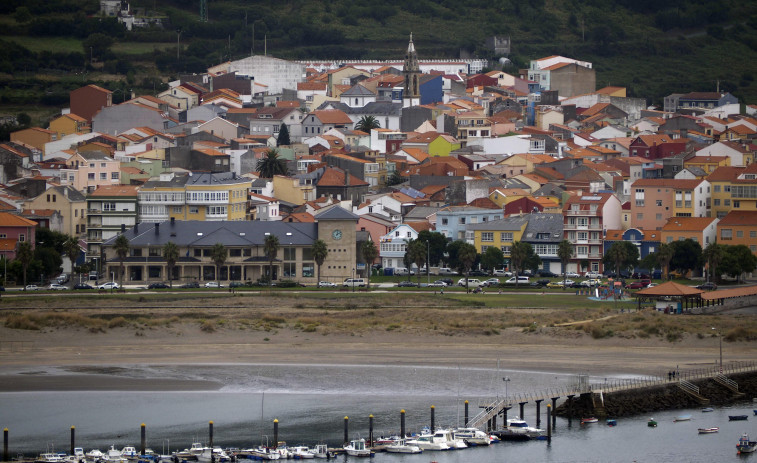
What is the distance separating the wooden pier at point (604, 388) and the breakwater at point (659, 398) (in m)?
0.07

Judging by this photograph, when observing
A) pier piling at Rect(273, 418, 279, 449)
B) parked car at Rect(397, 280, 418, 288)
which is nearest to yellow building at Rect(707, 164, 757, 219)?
parked car at Rect(397, 280, 418, 288)

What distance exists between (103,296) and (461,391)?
28559mm

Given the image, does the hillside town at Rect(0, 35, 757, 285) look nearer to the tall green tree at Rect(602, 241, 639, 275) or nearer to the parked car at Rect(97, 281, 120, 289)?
the tall green tree at Rect(602, 241, 639, 275)

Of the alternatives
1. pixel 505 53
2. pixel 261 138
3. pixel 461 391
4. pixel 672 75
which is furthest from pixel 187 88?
pixel 461 391

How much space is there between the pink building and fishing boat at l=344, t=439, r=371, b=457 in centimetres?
5948

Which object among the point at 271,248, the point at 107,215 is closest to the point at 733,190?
the point at 271,248

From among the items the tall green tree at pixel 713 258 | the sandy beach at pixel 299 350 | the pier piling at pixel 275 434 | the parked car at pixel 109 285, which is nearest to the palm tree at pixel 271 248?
the parked car at pixel 109 285

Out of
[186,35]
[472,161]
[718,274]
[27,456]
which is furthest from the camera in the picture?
[186,35]

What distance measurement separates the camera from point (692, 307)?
8006cm

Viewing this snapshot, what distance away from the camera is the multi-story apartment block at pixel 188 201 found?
101 m

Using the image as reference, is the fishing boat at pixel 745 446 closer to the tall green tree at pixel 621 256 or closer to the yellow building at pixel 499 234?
the tall green tree at pixel 621 256

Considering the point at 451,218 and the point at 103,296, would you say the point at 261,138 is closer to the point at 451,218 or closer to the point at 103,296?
the point at 451,218

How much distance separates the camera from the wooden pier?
5913 cm

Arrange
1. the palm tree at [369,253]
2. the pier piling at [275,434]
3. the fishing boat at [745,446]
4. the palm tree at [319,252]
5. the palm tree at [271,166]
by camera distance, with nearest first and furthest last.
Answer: the pier piling at [275,434] < the fishing boat at [745,446] < the palm tree at [319,252] < the palm tree at [369,253] < the palm tree at [271,166]
